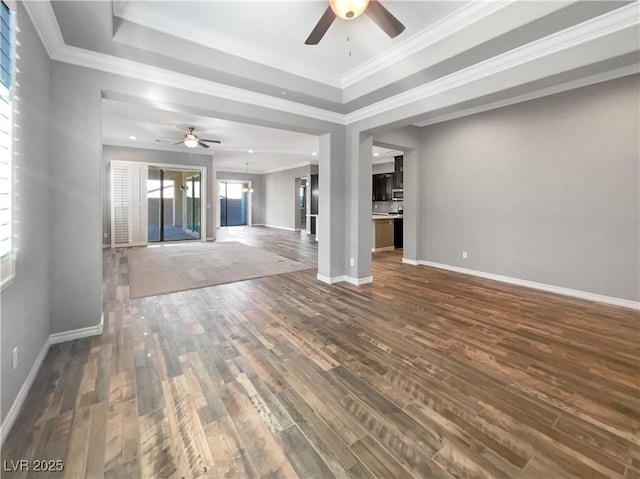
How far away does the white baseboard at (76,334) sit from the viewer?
8.45 feet

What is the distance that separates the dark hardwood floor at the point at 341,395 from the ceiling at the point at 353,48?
2.38 metres

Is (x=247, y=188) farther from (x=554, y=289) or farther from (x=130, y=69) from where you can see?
(x=554, y=289)

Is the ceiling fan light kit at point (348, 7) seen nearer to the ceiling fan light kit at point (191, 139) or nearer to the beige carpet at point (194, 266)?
the beige carpet at point (194, 266)

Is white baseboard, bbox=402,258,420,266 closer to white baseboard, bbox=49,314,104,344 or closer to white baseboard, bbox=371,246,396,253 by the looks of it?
white baseboard, bbox=371,246,396,253

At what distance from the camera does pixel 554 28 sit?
2.30 m

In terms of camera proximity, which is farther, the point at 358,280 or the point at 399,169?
the point at 399,169

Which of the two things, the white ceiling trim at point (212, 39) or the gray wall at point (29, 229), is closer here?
the gray wall at point (29, 229)

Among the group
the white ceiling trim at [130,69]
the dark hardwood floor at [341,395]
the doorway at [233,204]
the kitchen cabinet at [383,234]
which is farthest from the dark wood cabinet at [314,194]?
the dark hardwood floor at [341,395]

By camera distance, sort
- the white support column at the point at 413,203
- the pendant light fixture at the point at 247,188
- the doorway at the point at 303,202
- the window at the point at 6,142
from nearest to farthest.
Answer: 1. the window at the point at 6,142
2. the white support column at the point at 413,203
3. the doorway at the point at 303,202
4. the pendant light fixture at the point at 247,188

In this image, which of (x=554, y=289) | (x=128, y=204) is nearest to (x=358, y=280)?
(x=554, y=289)

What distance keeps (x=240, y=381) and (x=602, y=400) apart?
94.0 inches

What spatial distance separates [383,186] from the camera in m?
9.65

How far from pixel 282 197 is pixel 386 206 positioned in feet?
18.5

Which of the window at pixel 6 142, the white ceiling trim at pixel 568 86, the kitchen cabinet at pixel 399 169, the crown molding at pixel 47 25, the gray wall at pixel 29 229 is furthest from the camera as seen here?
the kitchen cabinet at pixel 399 169
